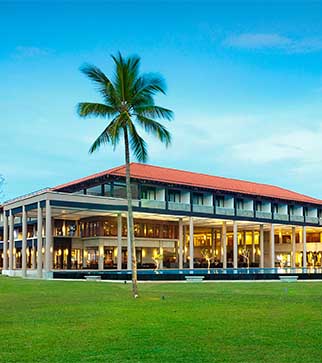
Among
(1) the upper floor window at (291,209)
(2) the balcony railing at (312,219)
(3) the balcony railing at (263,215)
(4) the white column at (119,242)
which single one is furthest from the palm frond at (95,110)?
(2) the balcony railing at (312,219)

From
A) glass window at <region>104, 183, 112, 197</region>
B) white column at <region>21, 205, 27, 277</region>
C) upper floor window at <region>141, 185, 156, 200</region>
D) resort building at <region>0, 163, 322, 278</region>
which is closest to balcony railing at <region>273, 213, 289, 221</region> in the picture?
resort building at <region>0, 163, 322, 278</region>

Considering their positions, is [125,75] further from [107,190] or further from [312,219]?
[312,219]

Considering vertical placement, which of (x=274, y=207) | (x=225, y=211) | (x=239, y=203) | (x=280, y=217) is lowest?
(x=280, y=217)

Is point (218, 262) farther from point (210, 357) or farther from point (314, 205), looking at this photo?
point (210, 357)

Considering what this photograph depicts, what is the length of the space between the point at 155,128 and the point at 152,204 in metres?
35.6

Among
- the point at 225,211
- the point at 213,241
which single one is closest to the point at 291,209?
the point at 213,241

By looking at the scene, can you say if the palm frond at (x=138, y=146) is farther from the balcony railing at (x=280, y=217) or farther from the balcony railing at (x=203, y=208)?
the balcony railing at (x=280, y=217)

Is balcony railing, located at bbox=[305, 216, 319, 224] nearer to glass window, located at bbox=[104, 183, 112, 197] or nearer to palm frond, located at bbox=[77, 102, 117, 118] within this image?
glass window, located at bbox=[104, 183, 112, 197]

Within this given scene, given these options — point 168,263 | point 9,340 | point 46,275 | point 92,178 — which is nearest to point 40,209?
point 46,275

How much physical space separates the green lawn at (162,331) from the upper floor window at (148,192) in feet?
131

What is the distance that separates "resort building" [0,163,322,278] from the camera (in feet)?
171

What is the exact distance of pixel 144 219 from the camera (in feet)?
204

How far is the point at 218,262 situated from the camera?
71.8 metres

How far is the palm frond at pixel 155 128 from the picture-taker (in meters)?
21.9
